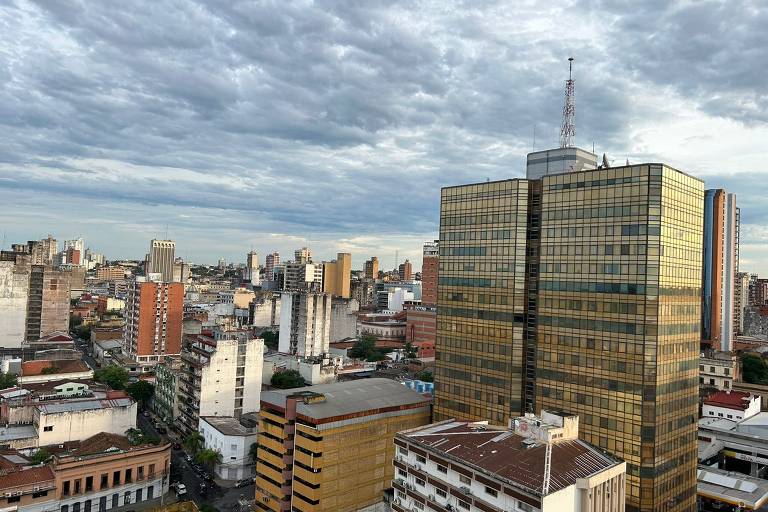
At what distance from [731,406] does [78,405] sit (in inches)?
3785

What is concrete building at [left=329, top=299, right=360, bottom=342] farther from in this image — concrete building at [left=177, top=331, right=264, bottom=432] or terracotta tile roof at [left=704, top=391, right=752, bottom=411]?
terracotta tile roof at [left=704, top=391, right=752, bottom=411]

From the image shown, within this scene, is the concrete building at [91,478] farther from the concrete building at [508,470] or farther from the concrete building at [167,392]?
the concrete building at [508,470]

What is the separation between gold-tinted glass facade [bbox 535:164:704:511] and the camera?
4897cm

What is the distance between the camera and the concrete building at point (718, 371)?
10425 cm

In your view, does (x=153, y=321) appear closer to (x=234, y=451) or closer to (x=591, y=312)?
(x=234, y=451)

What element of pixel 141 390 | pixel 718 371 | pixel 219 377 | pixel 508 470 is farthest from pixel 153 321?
pixel 718 371

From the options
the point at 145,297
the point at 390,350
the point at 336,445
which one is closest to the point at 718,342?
the point at 390,350

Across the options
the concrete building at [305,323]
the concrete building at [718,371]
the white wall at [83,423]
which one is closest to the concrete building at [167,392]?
the white wall at [83,423]

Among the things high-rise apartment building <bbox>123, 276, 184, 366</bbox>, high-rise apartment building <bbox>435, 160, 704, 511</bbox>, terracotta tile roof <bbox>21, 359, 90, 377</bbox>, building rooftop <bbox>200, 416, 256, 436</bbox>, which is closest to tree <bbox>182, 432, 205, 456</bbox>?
building rooftop <bbox>200, 416, 256, 436</bbox>

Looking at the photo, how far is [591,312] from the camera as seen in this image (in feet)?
174

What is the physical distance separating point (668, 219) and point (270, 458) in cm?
4774

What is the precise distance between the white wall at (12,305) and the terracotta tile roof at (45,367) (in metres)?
35.4

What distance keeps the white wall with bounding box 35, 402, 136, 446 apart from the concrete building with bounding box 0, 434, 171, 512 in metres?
2.49

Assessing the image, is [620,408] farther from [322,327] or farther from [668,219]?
[322,327]
